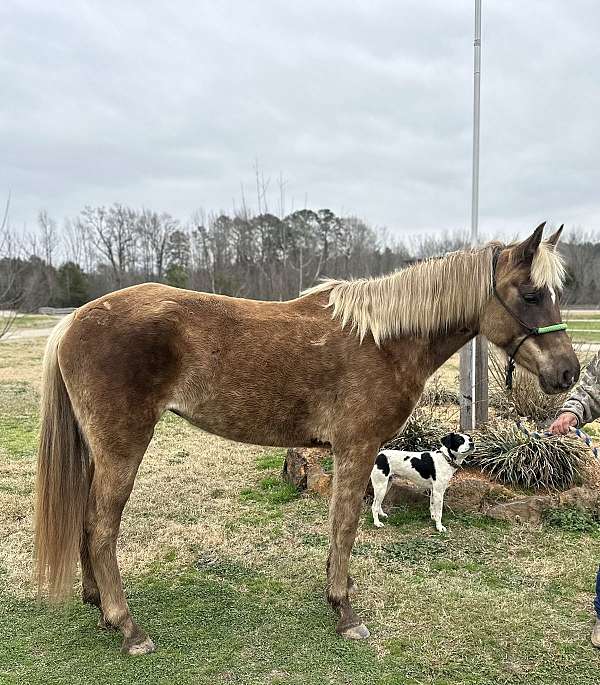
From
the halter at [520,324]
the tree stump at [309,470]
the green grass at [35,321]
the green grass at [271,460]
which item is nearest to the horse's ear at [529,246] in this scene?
the halter at [520,324]

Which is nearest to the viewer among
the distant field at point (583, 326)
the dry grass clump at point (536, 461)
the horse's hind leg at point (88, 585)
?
the horse's hind leg at point (88, 585)

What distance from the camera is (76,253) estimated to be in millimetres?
38188

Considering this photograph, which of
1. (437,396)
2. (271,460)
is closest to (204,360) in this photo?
(271,460)

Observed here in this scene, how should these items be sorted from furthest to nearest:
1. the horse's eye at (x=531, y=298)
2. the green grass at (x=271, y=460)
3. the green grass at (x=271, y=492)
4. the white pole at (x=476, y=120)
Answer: the green grass at (x=271, y=460) < the white pole at (x=476, y=120) < the green grass at (x=271, y=492) < the horse's eye at (x=531, y=298)

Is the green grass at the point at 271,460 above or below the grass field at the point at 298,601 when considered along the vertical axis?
above

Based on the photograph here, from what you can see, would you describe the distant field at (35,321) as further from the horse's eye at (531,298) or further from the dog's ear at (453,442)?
the horse's eye at (531,298)

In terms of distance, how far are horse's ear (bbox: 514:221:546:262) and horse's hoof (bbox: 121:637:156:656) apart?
2834 millimetres

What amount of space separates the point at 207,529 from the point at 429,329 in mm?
2493

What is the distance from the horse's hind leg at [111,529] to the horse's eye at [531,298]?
2202 mm

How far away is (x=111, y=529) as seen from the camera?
8.68 feet

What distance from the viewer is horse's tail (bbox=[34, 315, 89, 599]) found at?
107 inches

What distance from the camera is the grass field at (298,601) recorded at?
2.52 metres

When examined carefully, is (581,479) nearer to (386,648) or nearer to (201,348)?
(386,648)

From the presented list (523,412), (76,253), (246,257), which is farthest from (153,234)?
(523,412)
